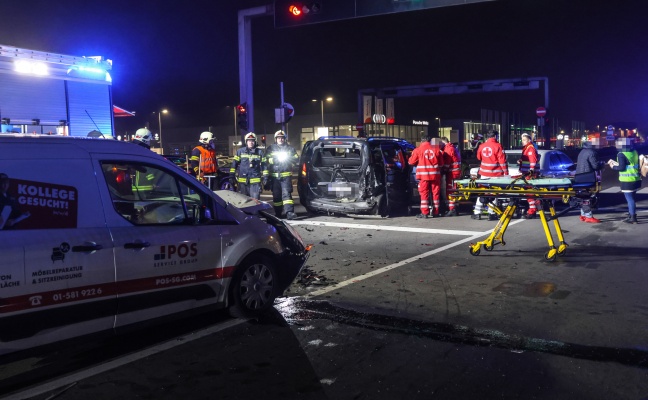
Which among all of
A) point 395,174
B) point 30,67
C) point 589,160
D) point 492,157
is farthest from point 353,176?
point 30,67

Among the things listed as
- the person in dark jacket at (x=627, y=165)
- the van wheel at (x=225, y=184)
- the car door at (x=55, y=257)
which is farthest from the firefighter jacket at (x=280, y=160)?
the car door at (x=55, y=257)

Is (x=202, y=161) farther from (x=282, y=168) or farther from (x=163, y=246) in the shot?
(x=163, y=246)

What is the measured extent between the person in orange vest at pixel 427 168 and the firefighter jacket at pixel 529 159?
1786 mm

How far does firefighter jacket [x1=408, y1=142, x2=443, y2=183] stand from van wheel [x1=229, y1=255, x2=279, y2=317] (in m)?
7.47

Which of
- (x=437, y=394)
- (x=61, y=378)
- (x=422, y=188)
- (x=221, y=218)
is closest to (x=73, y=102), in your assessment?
(x=422, y=188)

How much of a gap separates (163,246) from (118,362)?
97 cm

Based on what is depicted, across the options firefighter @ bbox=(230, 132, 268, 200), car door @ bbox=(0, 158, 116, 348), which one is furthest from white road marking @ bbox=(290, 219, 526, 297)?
car door @ bbox=(0, 158, 116, 348)

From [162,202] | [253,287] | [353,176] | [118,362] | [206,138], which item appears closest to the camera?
[118,362]

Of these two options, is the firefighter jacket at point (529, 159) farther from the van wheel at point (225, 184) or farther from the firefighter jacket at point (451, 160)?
the van wheel at point (225, 184)

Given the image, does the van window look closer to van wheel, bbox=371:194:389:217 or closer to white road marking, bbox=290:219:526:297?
white road marking, bbox=290:219:526:297

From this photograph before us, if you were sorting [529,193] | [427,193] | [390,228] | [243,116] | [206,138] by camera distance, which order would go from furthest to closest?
1. [243,116]
2. [206,138]
3. [427,193]
4. [390,228]
5. [529,193]

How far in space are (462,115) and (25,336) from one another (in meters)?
63.4

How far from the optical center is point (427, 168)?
12.8 m

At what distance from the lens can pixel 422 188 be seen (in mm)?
12867
